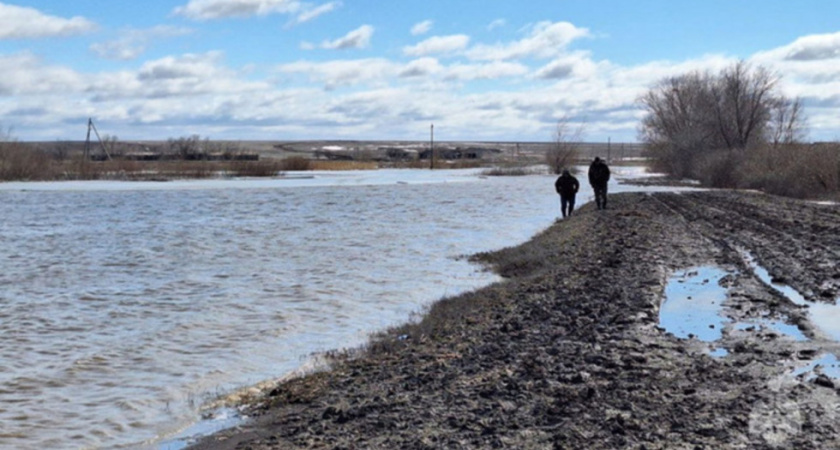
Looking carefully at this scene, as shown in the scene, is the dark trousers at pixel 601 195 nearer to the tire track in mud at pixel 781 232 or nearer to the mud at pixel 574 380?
the tire track in mud at pixel 781 232

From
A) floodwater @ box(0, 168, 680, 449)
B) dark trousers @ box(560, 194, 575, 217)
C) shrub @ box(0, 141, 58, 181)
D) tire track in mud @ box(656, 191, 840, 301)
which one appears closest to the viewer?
floodwater @ box(0, 168, 680, 449)

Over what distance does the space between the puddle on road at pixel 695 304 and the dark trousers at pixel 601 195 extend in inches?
596

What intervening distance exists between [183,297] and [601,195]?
19.1m

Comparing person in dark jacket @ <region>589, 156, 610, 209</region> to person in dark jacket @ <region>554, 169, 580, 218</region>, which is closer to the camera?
person in dark jacket @ <region>554, 169, 580, 218</region>

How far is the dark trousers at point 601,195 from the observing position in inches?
1206

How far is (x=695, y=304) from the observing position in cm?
1205

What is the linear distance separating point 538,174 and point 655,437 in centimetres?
8644

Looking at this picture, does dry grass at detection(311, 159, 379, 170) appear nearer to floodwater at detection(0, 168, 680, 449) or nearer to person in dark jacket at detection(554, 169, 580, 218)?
floodwater at detection(0, 168, 680, 449)

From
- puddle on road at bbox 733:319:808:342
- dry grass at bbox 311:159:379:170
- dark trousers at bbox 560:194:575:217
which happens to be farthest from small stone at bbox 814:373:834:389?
dry grass at bbox 311:159:379:170

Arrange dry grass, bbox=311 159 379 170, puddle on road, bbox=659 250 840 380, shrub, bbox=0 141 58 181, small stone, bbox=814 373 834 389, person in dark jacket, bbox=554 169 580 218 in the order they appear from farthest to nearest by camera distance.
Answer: dry grass, bbox=311 159 379 170, shrub, bbox=0 141 58 181, person in dark jacket, bbox=554 169 580 218, puddle on road, bbox=659 250 840 380, small stone, bbox=814 373 834 389

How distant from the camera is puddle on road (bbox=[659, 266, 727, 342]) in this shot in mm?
10234

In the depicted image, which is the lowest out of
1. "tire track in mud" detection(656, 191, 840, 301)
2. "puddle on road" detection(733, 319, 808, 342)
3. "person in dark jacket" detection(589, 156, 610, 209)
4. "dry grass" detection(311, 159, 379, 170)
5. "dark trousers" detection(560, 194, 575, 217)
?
"puddle on road" detection(733, 319, 808, 342)

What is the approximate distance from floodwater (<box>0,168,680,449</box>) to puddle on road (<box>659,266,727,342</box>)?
3.78 metres

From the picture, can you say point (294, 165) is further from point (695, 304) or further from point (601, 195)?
point (695, 304)
